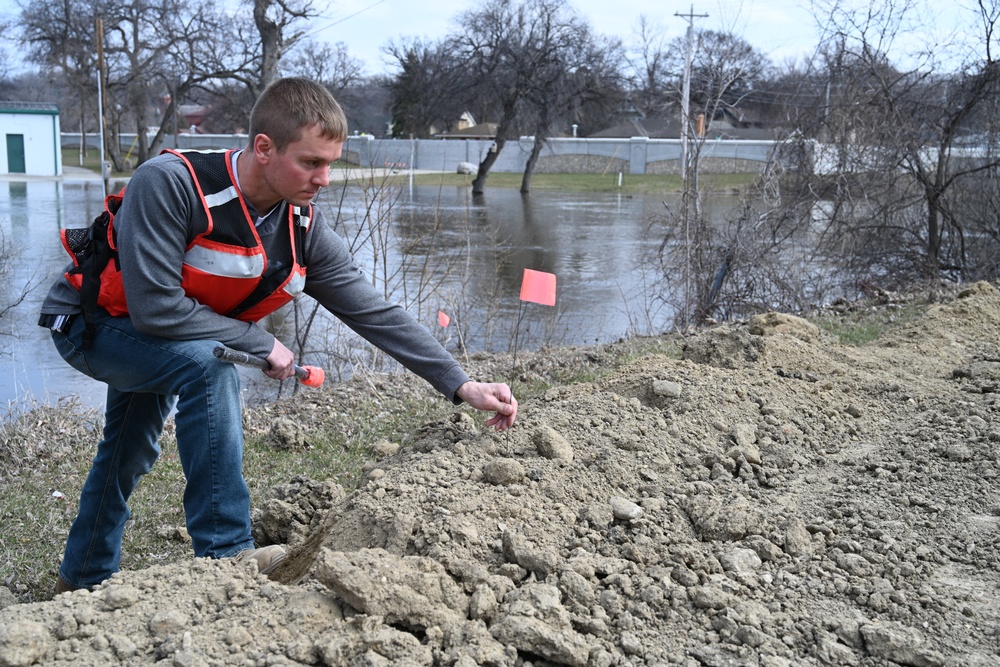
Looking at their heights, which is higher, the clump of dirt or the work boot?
the clump of dirt

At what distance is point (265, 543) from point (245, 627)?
4.40 ft

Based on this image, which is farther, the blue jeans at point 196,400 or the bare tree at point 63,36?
the bare tree at point 63,36

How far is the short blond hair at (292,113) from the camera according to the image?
8.79ft

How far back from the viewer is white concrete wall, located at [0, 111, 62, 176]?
135 feet

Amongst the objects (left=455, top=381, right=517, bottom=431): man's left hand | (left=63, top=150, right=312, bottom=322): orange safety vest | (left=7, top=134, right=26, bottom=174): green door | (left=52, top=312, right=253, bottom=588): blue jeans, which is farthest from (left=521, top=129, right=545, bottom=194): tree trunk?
(left=52, top=312, right=253, bottom=588): blue jeans

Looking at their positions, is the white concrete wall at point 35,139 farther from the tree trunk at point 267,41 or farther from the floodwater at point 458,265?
the tree trunk at point 267,41

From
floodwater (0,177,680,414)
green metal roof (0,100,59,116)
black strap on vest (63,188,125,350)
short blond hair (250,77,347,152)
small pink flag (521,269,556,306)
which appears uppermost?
green metal roof (0,100,59,116)

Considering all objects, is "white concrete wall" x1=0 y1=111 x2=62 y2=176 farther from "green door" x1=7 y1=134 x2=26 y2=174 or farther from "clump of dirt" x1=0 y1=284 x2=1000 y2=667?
"clump of dirt" x1=0 y1=284 x2=1000 y2=667

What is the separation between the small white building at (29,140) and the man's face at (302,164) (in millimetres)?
43647

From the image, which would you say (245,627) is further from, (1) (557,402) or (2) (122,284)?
(1) (557,402)

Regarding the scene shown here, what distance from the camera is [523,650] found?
2305 mm

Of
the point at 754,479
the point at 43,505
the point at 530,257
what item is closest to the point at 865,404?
the point at 754,479

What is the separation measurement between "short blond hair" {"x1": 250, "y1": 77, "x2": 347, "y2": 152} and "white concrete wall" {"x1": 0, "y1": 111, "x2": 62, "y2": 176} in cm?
4362

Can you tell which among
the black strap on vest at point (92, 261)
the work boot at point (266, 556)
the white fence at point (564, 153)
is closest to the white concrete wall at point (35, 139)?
the white fence at point (564, 153)
